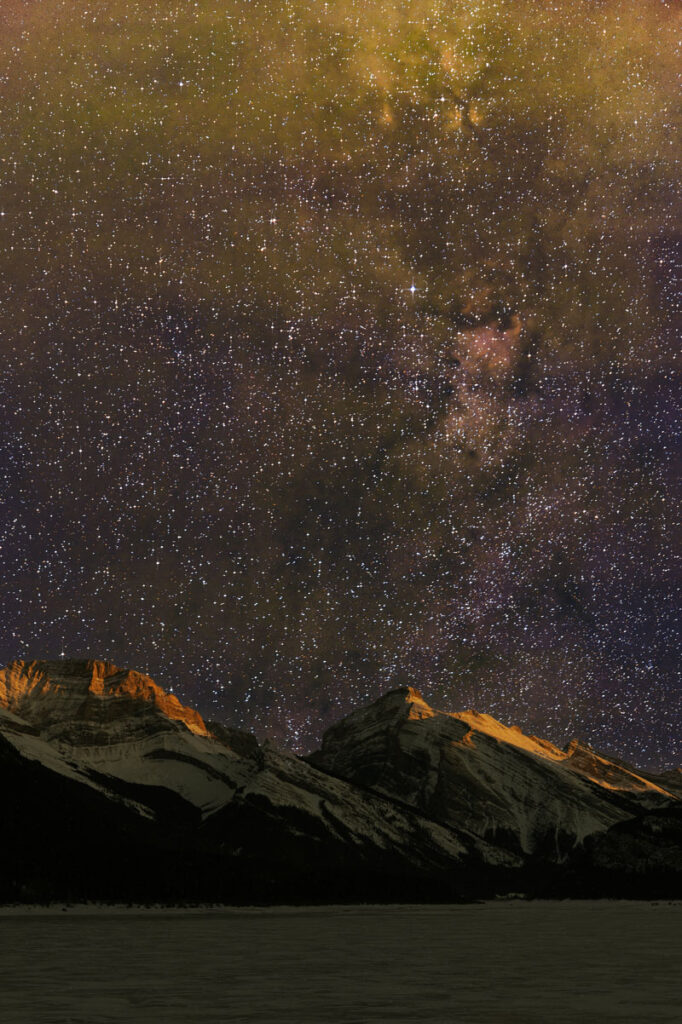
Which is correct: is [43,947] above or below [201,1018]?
below

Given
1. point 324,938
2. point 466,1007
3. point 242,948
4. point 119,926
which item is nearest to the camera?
point 466,1007

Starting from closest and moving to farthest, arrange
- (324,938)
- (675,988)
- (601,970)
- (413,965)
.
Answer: (675,988) → (601,970) → (413,965) → (324,938)

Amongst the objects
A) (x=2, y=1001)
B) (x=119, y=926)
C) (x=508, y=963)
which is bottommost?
(x=119, y=926)

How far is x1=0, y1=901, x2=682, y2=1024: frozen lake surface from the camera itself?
54.0 m

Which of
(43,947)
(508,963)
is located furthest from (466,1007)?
(43,947)

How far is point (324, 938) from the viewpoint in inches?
5733

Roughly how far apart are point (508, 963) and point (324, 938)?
5279 cm

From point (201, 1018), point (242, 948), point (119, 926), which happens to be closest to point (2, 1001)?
point (201, 1018)

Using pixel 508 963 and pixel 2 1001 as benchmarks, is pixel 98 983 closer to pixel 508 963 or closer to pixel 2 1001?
pixel 2 1001

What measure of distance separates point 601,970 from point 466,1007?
110 feet

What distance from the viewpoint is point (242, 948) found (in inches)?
4648

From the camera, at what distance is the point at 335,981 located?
7481 centimetres

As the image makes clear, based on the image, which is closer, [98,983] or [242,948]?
[98,983]

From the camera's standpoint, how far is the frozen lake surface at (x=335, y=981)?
5397 centimetres
